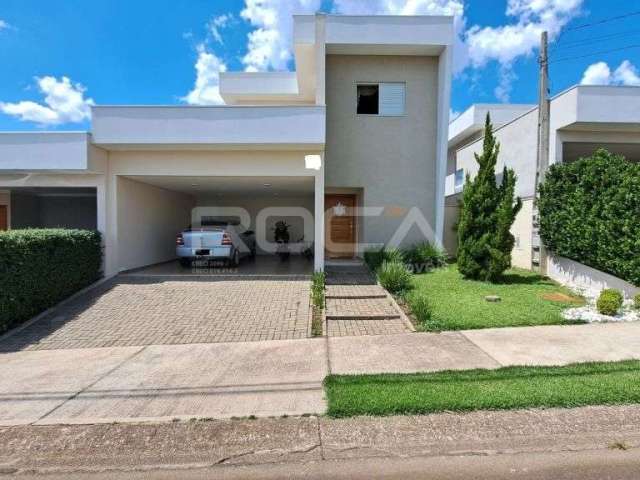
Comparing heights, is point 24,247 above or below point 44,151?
below

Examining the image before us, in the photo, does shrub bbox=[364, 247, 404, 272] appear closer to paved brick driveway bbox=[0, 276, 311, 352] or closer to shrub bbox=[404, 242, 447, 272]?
shrub bbox=[404, 242, 447, 272]

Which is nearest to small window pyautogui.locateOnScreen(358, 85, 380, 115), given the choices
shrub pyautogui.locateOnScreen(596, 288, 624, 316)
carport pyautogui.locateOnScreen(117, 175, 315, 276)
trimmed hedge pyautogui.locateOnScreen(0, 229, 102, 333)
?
carport pyautogui.locateOnScreen(117, 175, 315, 276)

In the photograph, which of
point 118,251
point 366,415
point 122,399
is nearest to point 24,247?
point 118,251

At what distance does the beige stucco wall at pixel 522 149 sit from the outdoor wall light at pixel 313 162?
6.41 metres

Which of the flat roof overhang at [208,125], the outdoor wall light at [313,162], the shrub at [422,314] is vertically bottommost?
the shrub at [422,314]

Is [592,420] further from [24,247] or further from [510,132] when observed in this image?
[510,132]

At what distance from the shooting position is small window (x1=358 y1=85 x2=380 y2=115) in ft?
37.1

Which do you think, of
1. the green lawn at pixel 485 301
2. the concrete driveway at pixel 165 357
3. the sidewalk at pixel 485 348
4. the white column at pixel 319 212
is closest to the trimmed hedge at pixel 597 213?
the green lawn at pixel 485 301

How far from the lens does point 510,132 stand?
1167 centimetres

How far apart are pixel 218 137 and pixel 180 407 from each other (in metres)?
6.50

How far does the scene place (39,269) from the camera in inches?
265

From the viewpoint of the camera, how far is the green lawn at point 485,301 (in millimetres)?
6242

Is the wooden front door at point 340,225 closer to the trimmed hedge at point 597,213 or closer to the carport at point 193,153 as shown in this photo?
the carport at point 193,153

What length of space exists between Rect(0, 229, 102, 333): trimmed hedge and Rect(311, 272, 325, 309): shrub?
5.34m
